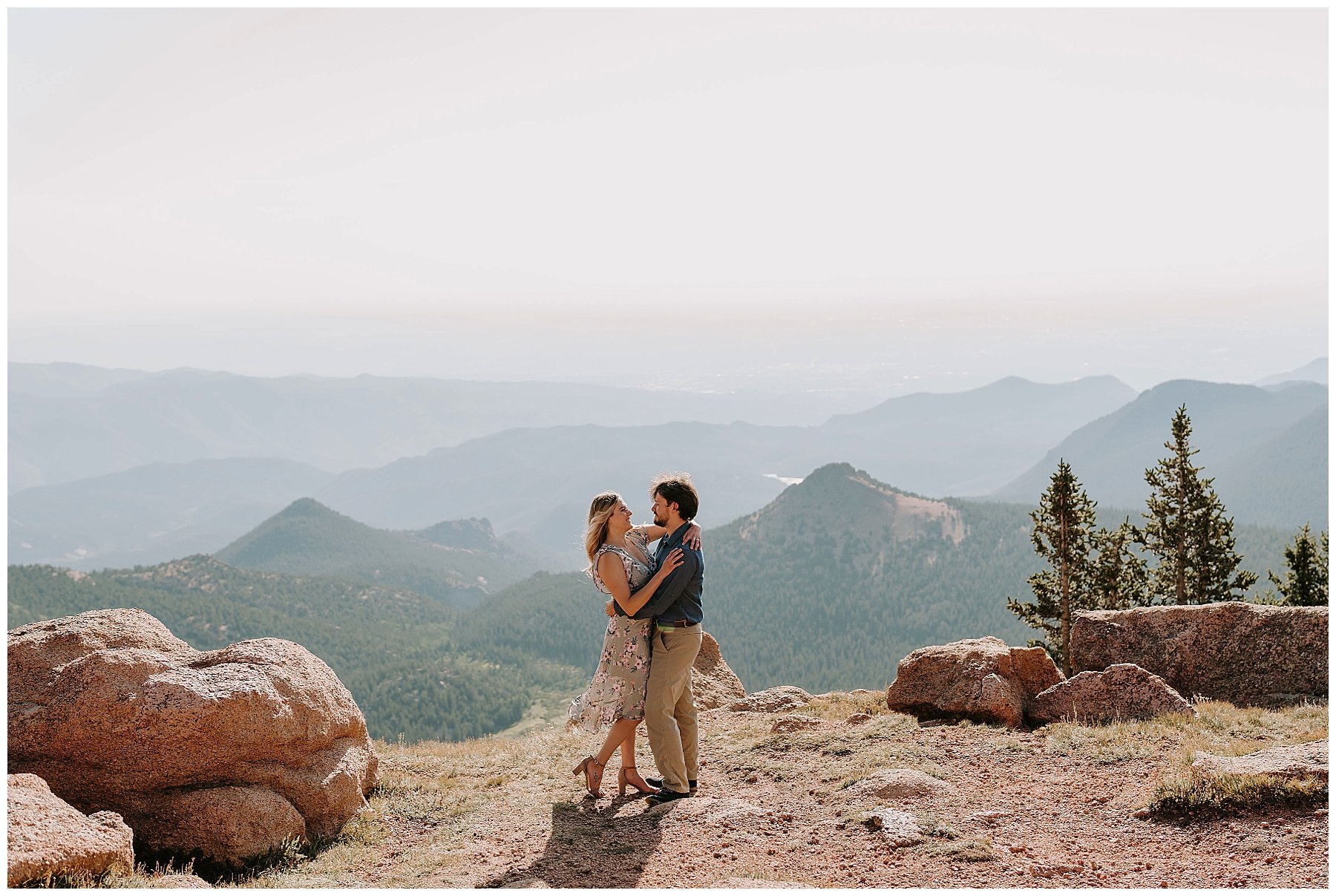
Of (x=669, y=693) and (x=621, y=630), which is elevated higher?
(x=621, y=630)

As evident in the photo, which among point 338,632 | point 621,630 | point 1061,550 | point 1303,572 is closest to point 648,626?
point 621,630

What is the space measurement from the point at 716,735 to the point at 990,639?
Result: 5.71 meters

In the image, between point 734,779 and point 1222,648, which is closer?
point 734,779

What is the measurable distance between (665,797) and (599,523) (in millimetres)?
3601

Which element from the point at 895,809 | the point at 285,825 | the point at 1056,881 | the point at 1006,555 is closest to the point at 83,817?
the point at 285,825

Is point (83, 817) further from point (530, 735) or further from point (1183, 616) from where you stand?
point (1183, 616)

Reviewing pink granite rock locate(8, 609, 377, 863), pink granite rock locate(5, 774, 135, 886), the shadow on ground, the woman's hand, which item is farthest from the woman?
pink granite rock locate(5, 774, 135, 886)

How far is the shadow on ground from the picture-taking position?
28.6ft

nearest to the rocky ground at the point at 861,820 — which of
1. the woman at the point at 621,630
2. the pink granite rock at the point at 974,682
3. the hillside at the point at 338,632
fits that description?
the pink granite rock at the point at 974,682

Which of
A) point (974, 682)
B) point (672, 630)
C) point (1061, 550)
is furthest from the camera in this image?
point (1061, 550)

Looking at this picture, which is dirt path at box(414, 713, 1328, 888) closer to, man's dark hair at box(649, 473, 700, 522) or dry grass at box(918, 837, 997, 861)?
dry grass at box(918, 837, 997, 861)

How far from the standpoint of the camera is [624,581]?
10.4 meters

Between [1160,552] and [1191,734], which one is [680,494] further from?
[1160,552]

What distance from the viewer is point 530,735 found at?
56.6 feet
